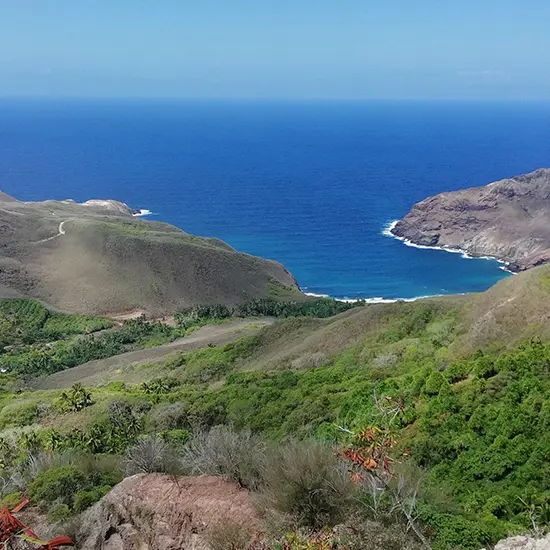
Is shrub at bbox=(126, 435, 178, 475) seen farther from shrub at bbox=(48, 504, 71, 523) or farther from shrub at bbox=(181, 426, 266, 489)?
shrub at bbox=(48, 504, 71, 523)

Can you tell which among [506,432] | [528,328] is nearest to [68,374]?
[528,328]

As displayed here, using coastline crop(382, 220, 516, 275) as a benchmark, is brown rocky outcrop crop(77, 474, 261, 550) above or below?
above

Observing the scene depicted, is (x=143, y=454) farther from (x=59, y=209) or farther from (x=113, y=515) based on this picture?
(x=59, y=209)

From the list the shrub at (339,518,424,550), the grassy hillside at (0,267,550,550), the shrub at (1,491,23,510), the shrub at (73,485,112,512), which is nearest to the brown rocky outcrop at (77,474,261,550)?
the shrub at (73,485,112,512)

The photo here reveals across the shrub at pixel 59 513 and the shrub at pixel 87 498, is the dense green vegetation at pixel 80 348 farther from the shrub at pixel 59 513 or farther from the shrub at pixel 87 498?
the shrub at pixel 59 513

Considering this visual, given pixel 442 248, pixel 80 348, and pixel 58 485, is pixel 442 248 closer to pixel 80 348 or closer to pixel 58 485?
pixel 80 348

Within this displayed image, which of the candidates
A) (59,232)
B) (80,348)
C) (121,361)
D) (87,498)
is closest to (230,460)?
(87,498)

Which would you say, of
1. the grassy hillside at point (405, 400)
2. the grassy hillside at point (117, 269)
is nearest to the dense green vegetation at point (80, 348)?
the grassy hillside at point (117, 269)

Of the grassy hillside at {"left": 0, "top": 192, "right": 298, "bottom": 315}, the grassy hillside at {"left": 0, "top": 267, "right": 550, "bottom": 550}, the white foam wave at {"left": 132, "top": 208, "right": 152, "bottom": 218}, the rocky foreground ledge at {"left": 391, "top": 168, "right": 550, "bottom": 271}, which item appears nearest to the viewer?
the grassy hillside at {"left": 0, "top": 267, "right": 550, "bottom": 550}
